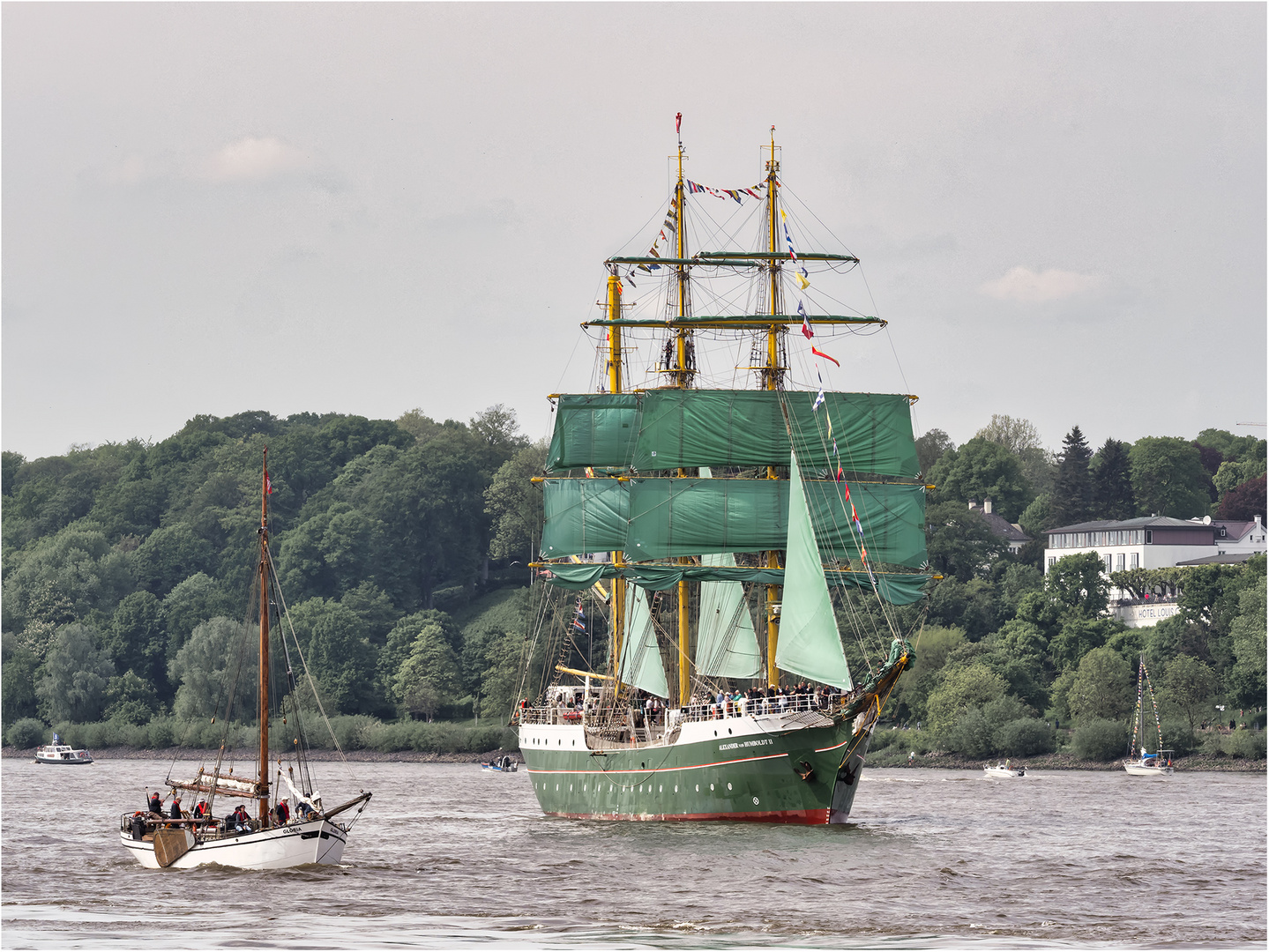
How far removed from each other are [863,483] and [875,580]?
4.76m

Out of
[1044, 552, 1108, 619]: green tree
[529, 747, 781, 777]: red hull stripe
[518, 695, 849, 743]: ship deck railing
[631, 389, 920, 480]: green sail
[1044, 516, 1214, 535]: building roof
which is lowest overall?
[529, 747, 781, 777]: red hull stripe

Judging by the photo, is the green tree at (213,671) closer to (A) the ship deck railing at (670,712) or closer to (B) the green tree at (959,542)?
(B) the green tree at (959,542)

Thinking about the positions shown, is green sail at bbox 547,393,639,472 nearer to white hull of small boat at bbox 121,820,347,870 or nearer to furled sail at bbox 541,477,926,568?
furled sail at bbox 541,477,926,568

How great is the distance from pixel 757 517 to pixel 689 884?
33.1 meters

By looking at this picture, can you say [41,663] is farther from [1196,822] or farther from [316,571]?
[1196,822]

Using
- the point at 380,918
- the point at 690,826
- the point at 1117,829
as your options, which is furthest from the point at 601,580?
the point at 380,918

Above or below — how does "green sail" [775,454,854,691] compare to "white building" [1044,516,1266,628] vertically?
below

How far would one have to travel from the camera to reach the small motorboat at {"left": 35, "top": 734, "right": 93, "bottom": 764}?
15400cm

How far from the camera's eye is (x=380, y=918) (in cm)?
4984

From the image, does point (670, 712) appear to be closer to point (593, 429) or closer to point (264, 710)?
point (593, 429)

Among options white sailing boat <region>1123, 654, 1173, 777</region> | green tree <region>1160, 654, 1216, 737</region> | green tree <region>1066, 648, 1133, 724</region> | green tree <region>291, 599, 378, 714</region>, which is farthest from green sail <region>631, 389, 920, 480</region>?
green tree <region>291, 599, 378, 714</region>

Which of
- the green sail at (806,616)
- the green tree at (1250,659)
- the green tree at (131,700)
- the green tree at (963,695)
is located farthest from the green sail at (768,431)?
the green tree at (131,700)

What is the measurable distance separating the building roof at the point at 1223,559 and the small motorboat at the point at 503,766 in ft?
203

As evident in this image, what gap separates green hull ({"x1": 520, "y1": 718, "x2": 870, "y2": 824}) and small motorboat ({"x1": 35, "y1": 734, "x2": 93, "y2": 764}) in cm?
8343
